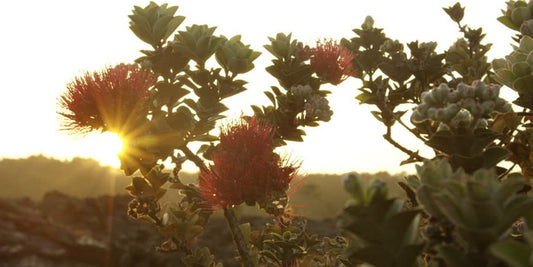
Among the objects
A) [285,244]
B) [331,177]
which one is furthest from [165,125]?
[331,177]

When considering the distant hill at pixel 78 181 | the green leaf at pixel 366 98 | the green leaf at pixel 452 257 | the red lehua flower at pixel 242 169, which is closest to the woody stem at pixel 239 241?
the red lehua flower at pixel 242 169

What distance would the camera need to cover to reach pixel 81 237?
8.06 meters

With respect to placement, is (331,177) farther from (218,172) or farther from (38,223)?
(218,172)

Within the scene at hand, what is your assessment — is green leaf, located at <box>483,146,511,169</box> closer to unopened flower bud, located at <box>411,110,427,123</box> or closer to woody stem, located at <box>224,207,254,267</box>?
unopened flower bud, located at <box>411,110,427,123</box>

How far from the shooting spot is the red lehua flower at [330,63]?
8.10 ft

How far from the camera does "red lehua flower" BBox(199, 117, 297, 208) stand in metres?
1.90

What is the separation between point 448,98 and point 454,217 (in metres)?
0.43

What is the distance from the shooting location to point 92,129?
228 cm

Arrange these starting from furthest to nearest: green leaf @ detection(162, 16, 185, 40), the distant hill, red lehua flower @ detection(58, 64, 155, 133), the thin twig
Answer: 1. the distant hill
2. green leaf @ detection(162, 16, 185, 40)
3. the thin twig
4. red lehua flower @ detection(58, 64, 155, 133)

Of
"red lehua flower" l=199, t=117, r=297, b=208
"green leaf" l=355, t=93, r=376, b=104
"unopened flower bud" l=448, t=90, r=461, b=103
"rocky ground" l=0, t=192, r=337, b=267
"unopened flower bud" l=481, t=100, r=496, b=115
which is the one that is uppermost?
"green leaf" l=355, t=93, r=376, b=104

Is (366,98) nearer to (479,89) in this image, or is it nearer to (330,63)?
(330,63)

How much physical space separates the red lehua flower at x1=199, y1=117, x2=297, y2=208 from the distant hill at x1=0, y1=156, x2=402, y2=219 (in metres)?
8.12

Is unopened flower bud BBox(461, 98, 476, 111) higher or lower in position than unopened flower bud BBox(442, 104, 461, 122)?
higher

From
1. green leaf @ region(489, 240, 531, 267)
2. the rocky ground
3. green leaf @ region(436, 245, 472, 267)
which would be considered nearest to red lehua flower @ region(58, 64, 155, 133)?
green leaf @ region(436, 245, 472, 267)
